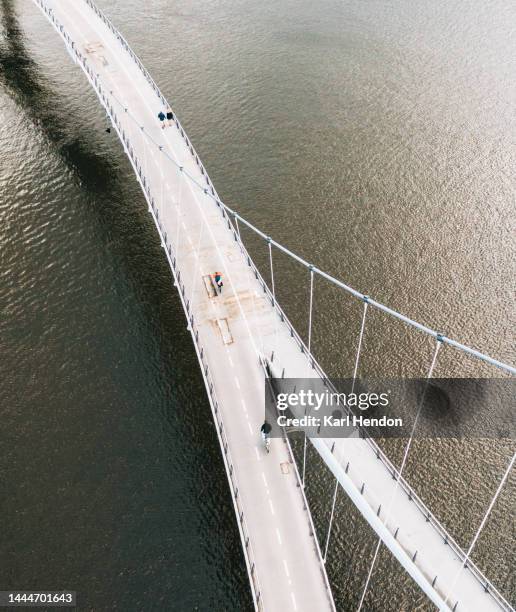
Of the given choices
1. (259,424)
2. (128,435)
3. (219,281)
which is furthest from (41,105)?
(259,424)

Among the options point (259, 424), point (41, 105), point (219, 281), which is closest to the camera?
point (259, 424)

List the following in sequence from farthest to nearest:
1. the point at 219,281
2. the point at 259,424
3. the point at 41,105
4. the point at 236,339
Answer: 1. the point at 41,105
2. the point at 219,281
3. the point at 236,339
4. the point at 259,424

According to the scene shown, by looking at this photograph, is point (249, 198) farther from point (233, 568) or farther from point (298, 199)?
point (233, 568)

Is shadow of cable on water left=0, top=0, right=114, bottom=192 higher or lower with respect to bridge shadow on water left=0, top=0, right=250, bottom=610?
higher

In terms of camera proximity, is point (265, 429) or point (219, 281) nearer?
point (265, 429)

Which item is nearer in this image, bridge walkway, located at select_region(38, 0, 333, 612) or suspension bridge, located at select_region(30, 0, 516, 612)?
suspension bridge, located at select_region(30, 0, 516, 612)

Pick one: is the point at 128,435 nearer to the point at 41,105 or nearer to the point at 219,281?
the point at 219,281

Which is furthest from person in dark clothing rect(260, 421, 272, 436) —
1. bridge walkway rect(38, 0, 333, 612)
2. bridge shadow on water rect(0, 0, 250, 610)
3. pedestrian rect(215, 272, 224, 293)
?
pedestrian rect(215, 272, 224, 293)

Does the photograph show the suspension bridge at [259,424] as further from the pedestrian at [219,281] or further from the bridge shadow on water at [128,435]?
the bridge shadow on water at [128,435]

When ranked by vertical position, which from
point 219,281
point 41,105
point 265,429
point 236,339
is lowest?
point 265,429

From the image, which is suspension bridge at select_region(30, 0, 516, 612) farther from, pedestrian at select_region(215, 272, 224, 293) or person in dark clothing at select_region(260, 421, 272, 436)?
person in dark clothing at select_region(260, 421, 272, 436)
